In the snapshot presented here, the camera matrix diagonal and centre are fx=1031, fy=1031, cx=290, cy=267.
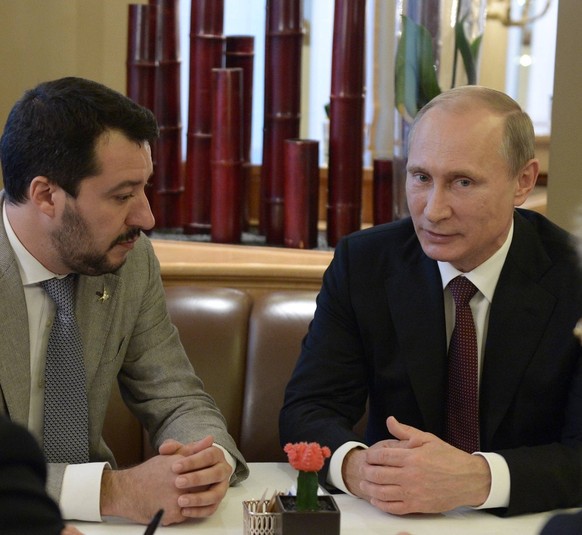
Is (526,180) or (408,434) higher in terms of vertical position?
(526,180)

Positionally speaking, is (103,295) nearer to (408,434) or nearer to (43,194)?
(43,194)

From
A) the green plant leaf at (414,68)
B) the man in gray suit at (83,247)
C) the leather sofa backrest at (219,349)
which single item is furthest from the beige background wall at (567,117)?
the man in gray suit at (83,247)

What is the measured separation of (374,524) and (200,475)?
29cm

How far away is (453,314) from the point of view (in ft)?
6.45

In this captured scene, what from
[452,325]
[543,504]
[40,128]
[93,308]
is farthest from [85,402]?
[543,504]

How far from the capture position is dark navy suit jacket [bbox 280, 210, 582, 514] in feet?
6.16

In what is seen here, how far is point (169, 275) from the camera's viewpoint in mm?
2572

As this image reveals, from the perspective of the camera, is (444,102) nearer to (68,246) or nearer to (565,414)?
(565,414)

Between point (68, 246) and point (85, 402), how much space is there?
11.3 inches

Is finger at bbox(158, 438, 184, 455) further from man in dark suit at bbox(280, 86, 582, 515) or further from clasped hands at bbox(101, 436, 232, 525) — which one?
man in dark suit at bbox(280, 86, 582, 515)

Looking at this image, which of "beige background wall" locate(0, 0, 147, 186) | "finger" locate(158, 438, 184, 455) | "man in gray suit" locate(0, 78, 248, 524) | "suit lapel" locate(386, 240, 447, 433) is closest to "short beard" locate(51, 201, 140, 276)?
"man in gray suit" locate(0, 78, 248, 524)

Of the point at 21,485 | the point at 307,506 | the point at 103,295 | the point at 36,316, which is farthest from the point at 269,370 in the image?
the point at 21,485

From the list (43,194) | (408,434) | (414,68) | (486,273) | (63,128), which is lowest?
(408,434)

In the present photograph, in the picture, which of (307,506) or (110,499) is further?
→ (110,499)
